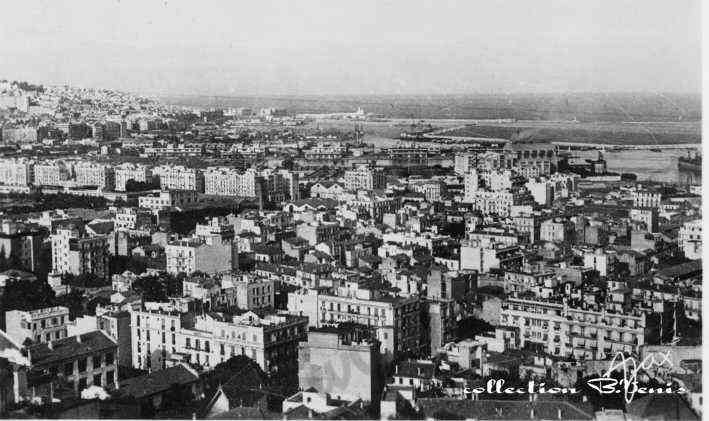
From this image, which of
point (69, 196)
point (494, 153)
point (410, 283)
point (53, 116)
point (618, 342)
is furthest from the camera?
point (53, 116)

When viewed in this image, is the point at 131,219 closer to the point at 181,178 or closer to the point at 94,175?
the point at 181,178

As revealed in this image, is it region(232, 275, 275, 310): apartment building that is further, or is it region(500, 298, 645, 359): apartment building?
region(232, 275, 275, 310): apartment building

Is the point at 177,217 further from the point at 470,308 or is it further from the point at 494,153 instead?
the point at 494,153

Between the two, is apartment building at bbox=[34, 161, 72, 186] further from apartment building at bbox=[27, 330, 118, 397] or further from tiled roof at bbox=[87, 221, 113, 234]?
apartment building at bbox=[27, 330, 118, 397]

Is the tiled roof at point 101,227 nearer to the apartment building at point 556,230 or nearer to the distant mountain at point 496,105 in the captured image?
the distant mountain at point 496,105

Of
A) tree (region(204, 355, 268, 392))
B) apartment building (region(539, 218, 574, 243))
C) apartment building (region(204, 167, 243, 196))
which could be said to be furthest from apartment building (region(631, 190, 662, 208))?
tree (region(204, 355, 268, 392))

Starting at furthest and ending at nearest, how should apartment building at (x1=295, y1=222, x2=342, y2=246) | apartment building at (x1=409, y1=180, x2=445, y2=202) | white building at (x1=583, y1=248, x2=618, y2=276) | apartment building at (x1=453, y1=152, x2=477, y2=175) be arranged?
apartment building at (x1=453, y1=152, x2=477, y2=175), apartment building at (x1=409, y1=180, x2=445, y2=202), apartment building at (x1=295, y1=222, x2=342, y2=246), white building at (x1=583, y1=248, x2=618, y2=276)

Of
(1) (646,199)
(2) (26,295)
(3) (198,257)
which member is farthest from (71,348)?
(1) (646,199)

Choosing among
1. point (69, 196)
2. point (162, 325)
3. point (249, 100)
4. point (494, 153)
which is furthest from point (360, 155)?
point (162, 325)
